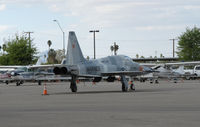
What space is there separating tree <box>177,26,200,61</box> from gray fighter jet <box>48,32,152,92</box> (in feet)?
246

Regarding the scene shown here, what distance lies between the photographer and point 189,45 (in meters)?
111

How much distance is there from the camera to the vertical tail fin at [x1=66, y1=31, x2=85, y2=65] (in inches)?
1300

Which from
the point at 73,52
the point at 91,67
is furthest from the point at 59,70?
the point at 91,67

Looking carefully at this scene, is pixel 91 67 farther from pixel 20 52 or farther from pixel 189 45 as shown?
pixel 189 45

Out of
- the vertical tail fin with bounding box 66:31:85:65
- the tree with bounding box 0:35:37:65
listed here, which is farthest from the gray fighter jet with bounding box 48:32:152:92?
the tree with bounding box 0:35:37:65

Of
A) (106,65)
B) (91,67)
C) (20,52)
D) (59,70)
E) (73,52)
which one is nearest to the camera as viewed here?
(59,70)

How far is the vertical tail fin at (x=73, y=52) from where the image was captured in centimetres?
3303

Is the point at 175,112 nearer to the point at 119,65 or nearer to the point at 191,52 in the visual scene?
the point at 119,65

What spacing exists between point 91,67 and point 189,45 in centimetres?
7998

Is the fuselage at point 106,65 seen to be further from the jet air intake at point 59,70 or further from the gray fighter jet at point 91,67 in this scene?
the jet air intake at point 59,70

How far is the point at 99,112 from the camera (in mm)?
17375

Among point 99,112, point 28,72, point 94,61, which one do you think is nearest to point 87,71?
point 94,61

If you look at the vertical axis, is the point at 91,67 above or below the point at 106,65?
below

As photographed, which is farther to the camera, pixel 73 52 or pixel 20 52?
pixel 20 52
